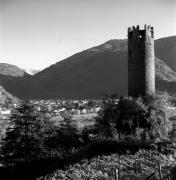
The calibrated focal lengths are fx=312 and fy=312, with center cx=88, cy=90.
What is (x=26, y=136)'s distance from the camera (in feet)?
83.3

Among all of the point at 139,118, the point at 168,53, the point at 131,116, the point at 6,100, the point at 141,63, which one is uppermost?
the point at 168,53

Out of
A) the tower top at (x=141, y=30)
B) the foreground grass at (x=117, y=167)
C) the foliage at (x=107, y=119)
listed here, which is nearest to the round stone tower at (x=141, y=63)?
the tower top at (x=141, y=30)

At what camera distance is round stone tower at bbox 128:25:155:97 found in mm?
25922

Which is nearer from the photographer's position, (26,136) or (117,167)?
(117,167)

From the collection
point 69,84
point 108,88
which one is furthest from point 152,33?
point 69,84

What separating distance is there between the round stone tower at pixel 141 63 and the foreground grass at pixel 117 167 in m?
9.79

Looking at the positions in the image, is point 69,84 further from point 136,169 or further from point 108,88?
point 136,169

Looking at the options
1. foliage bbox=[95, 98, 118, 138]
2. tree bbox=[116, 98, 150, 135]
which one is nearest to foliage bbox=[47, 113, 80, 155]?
foliage bbox=[95, 98, 118, 138]

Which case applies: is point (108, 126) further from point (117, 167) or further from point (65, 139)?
point (117, 167)

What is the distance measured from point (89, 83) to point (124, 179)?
6825 inches

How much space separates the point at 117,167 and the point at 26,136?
41.8 feet

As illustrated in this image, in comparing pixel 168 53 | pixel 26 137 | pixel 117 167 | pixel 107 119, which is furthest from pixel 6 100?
pixel 117 167

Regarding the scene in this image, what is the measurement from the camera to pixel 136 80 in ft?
85.0

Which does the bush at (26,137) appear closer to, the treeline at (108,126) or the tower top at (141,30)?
the treeline at (108,126)
